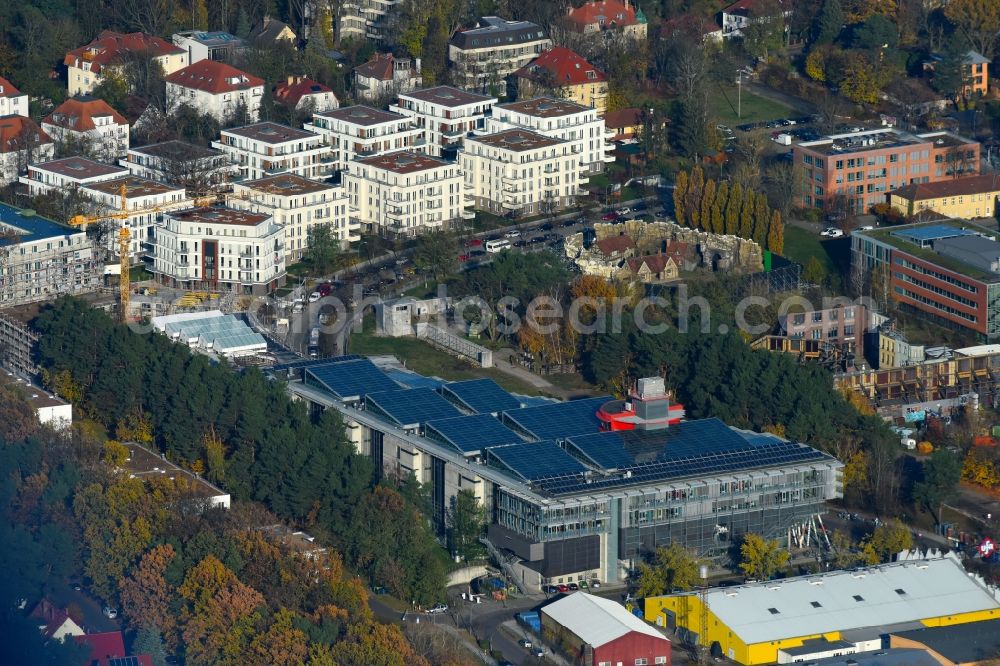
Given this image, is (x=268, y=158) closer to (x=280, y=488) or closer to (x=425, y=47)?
(x=425, y=47)

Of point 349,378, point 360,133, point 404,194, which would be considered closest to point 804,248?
point 404,194

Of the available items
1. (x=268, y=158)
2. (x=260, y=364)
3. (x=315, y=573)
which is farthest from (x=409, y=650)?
(x=268, y=158)

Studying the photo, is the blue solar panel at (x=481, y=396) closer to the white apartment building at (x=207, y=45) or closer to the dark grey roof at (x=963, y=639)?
the dark grey roof at (x=963, y=639)

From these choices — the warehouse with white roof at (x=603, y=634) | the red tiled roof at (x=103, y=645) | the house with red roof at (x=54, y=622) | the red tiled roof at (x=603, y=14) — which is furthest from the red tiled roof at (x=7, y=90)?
the warehouse with white roof at (x=603, y=634)

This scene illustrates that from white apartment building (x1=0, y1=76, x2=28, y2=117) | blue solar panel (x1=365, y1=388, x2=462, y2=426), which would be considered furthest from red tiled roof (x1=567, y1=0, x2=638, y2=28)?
blue solar panel (x1=365, y1=388, x2=462, y2=426)

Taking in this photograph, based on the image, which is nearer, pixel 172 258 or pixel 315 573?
pixel 315 573

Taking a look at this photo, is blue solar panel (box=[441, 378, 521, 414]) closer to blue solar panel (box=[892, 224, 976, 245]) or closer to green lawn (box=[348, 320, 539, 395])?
green lawn (box=[348, 320, 539, 395])
